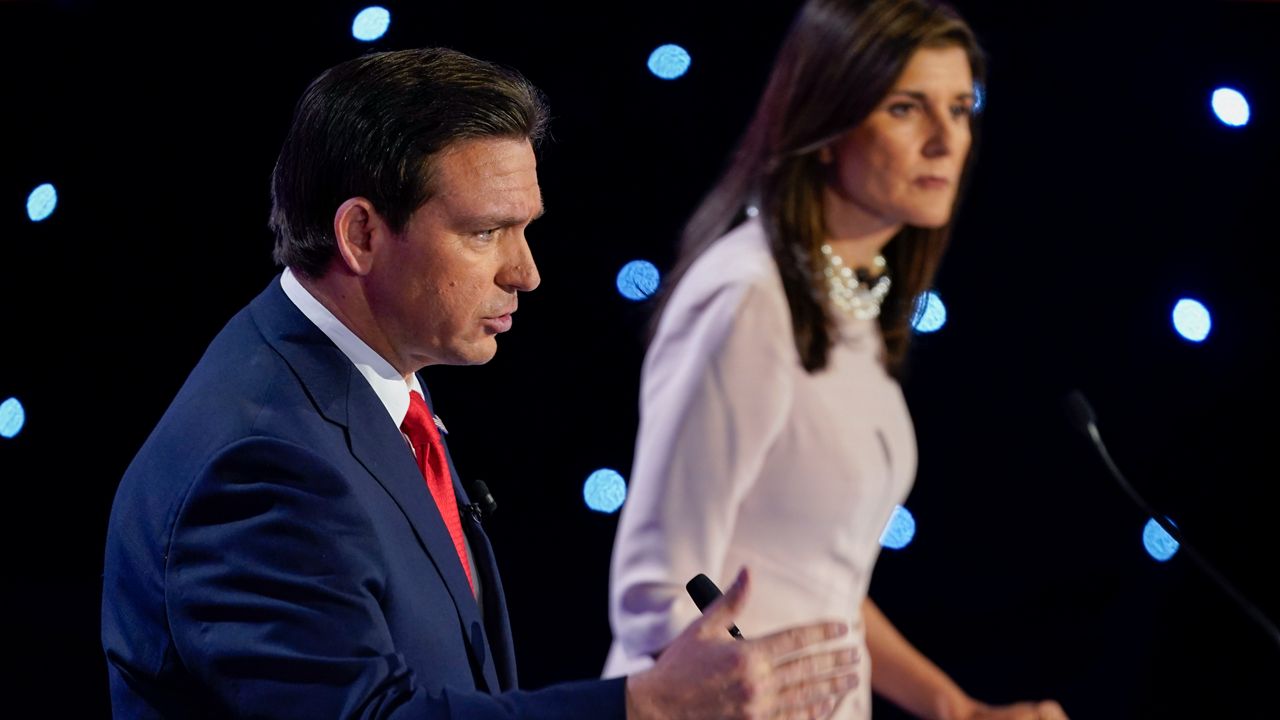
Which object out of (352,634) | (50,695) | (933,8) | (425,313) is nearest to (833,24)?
(933,8)

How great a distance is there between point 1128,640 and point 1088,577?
0.37ft

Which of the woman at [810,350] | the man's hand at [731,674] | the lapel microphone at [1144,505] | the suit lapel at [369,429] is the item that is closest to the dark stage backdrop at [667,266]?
the lapel microphone at [1144,505]

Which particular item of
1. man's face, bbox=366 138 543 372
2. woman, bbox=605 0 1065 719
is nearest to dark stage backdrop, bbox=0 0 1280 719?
woman, bbox=605 0 1065 719

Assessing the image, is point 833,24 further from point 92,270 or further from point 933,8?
point 92,270

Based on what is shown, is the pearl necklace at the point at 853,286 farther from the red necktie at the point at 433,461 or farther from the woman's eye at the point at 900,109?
the red necktie at the point at 433,461

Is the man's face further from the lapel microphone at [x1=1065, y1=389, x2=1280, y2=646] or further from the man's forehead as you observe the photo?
the lapel microphone at [x1=1065, y1=389, x2=1280, y2=646]

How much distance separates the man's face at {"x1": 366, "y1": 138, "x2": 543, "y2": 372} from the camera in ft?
5.17

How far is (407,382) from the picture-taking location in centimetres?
166

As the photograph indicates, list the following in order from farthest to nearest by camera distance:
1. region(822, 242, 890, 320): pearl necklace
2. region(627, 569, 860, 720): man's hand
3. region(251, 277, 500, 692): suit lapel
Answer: region(822, 242, 890, 320): pearl necklace, region(251, 277, 500, 692): suit lapel, region(627, 569, 860, 720): man's hand

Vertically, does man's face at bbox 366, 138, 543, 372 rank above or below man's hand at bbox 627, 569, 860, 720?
above

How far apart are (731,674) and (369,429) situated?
49 centimetres

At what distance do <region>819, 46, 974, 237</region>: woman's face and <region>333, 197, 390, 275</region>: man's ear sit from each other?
58cm

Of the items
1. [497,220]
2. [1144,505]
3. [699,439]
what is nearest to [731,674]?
[699,439]

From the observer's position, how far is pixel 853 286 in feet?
5.90
